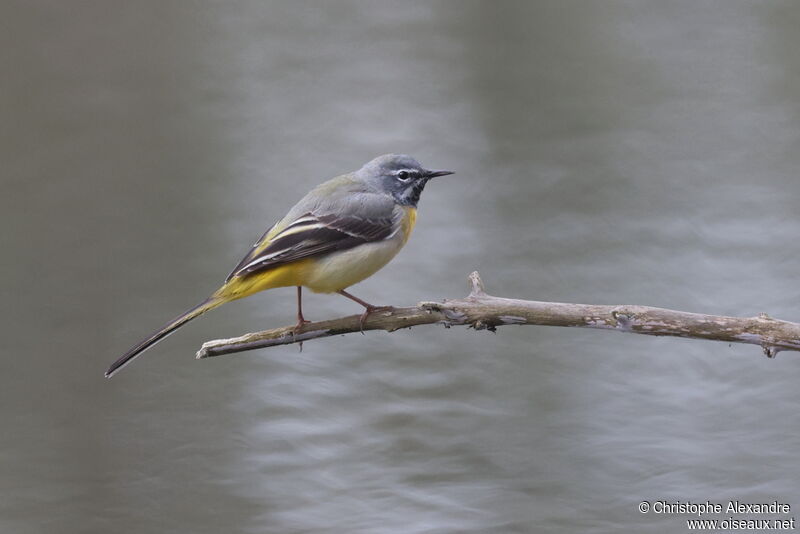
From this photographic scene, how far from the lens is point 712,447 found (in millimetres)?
8727

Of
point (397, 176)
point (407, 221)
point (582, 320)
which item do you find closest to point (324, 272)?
point (407, 221)

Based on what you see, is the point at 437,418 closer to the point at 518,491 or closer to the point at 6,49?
the point at 518,491

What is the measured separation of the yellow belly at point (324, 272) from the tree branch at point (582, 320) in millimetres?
338

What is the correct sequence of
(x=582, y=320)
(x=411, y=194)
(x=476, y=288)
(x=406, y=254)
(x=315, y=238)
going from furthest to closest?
1. (x=406, y=254)
2. (x=411, y=194)
3. (x=315, y=238)
4. (x=476, y=288)
5. (x=582, y=320)

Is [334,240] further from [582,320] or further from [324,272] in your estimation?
[582,320]

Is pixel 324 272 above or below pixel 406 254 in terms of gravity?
below

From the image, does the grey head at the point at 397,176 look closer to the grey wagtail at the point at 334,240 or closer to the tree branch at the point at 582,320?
the grey wagtail at the point at 334,240

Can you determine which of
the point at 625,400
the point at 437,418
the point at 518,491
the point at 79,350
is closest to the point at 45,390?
the point at 79,350

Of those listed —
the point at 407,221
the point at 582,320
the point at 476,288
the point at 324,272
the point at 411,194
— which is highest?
the point at 411,194

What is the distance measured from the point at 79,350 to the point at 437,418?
9.91ft

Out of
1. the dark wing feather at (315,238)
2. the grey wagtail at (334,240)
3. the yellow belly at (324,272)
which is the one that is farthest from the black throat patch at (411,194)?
the yellow belly at (324,272)

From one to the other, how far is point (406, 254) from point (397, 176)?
3433mm

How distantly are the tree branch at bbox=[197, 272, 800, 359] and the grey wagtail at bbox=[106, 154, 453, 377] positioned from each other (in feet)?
0.92

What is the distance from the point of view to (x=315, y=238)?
6.72 meters
